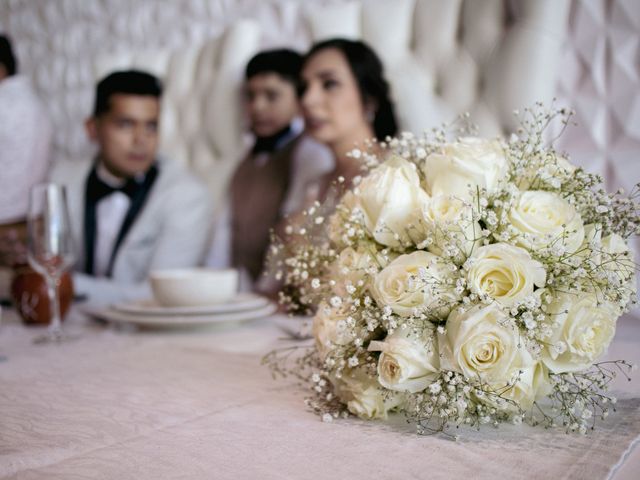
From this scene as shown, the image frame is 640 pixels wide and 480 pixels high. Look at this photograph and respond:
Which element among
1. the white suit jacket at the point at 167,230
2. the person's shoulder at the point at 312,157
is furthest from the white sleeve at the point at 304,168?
the white suit jacket at the point at 167,230

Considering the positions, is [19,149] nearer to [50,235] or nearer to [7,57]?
[7,57]

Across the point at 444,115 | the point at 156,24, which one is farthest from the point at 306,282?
the point at 156,24

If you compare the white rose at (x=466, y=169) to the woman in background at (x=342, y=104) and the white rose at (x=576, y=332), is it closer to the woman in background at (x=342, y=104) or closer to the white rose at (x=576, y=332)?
the white rose at (x=576, y=332)

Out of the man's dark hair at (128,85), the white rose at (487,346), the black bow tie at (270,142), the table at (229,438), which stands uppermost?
Answer: the man's dark hair at (128,85)

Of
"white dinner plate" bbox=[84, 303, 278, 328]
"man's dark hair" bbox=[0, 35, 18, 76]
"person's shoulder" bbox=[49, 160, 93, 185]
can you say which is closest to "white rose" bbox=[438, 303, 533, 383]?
"white dinner plate" bbox=[84, 303, 278, 328]

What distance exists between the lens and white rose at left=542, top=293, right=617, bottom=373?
0.58m

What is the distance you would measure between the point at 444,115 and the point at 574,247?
984 millimetres

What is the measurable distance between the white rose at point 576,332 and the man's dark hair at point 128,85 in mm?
1865

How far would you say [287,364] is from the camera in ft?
2.93

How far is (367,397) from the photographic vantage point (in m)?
0.62

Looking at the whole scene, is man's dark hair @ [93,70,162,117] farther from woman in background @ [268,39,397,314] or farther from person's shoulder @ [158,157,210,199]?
woman in background @ [268,39,397,314]

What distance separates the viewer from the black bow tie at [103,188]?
215cm

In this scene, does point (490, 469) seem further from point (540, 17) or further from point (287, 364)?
point (540, 17)

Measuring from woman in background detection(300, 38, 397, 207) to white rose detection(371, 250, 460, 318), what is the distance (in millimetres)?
1009
